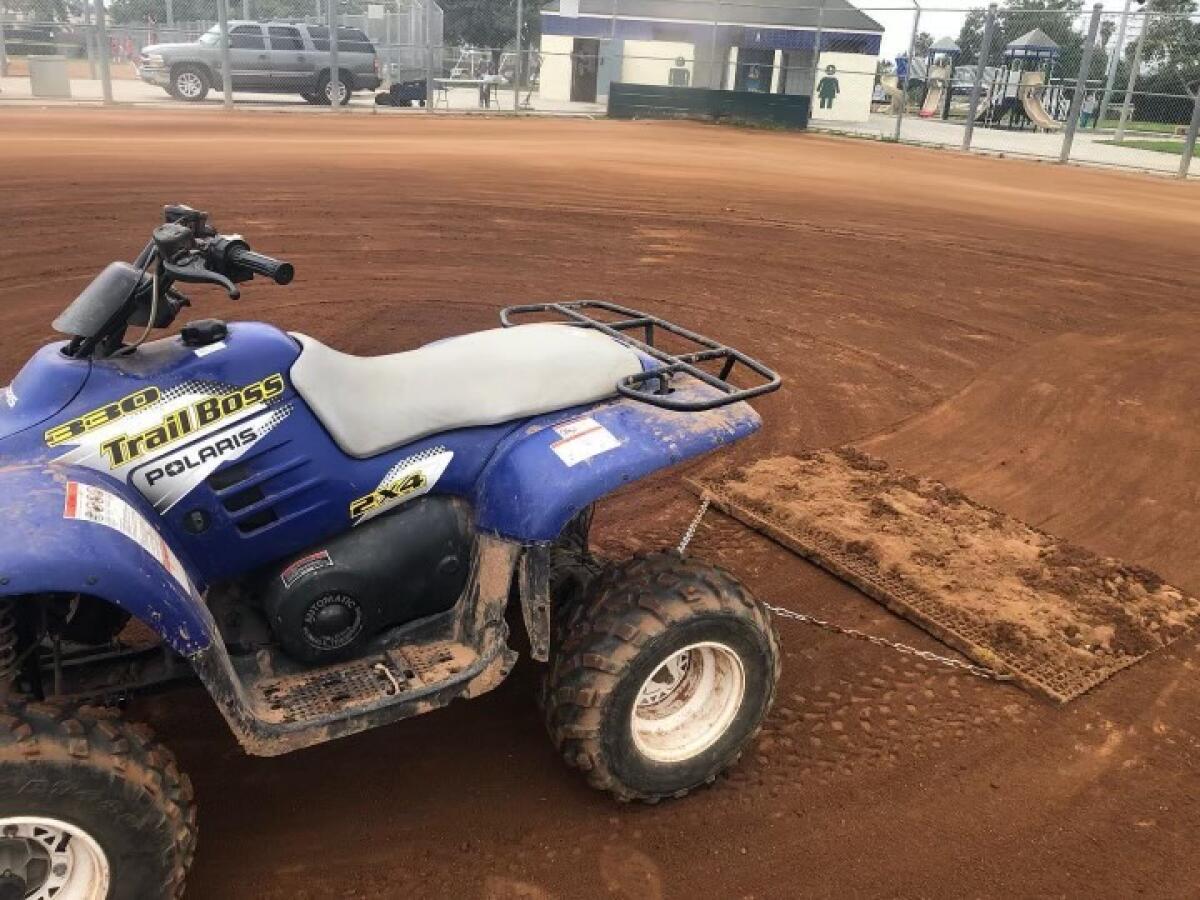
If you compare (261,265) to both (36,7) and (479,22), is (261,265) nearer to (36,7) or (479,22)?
(36,7)

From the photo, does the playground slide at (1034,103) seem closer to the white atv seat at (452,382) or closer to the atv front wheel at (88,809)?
the white atv seat at (452,382)

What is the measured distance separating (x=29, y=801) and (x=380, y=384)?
4.62 ft

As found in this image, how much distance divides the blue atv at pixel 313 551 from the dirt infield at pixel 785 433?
1.27ft

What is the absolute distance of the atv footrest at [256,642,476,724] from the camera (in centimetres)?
277

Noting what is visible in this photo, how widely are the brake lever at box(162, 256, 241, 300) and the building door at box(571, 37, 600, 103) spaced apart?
37.0 m

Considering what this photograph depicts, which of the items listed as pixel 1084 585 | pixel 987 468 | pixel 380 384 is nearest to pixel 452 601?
pixel 380 384

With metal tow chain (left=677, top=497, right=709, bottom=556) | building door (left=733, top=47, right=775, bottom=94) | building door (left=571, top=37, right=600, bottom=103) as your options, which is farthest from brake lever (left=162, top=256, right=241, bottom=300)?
building door (left=571, top=37, right=600, bottom=103)

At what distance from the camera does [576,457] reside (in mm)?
2979

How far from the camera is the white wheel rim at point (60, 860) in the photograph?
2211 millimetres

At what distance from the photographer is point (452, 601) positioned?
317cm

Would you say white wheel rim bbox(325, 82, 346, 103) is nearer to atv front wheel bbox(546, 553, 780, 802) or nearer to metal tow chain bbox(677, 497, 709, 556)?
metal tow chain bbox(677, 497, 709, 556)

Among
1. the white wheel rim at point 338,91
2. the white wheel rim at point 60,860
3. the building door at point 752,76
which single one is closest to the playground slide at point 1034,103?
the building door at point 752,76

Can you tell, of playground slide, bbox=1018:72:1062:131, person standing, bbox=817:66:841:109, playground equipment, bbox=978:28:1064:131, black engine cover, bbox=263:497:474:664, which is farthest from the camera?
person standing, bbox=817:66:841:109

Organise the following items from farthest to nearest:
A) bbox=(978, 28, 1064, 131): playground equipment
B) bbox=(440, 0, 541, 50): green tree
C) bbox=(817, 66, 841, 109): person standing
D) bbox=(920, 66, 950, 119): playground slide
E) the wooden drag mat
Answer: bbox=(440, 0, 541, 50): green tree < bbox=(920, 66, 950, 119): playground slide < bbox=(817, 66, 841, 109): person standing < bbox=(978, 28, 1064, 131): playground equipment < the wooden drag mat
